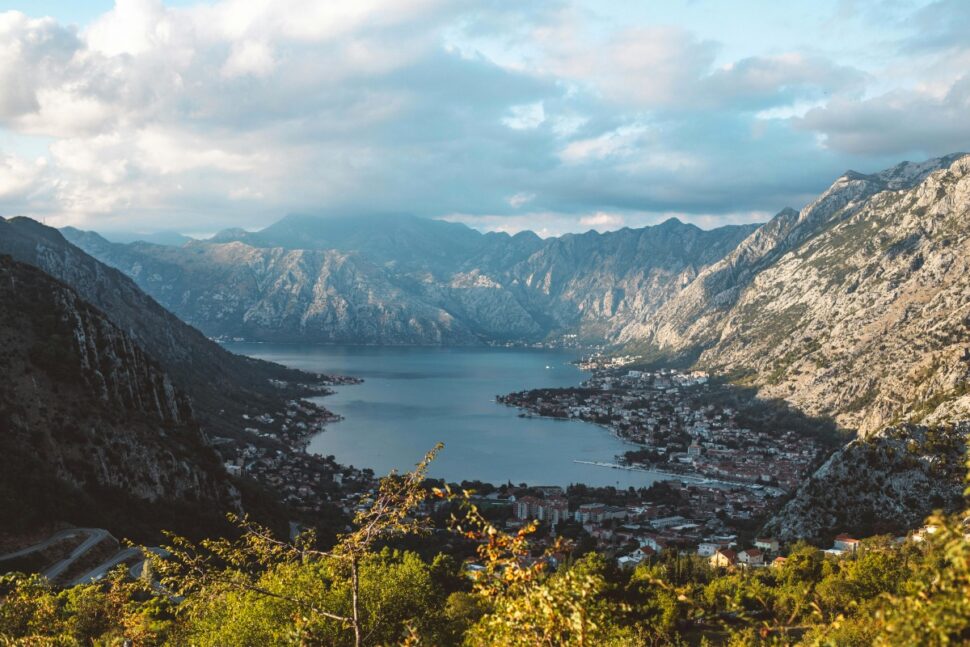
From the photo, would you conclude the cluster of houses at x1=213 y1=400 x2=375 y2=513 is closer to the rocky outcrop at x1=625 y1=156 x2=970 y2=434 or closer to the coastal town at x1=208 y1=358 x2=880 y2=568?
the coastal town at x1=208 y1=358 x2=880 y2=568

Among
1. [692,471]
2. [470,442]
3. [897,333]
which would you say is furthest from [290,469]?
[897,333]

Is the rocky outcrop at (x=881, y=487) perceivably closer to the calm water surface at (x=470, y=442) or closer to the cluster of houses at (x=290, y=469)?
the calm water surface at (x=470, y=442)

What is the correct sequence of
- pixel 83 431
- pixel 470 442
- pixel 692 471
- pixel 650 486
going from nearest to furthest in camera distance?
pixel 83 431 < pixel 650 486 < pixel 692 471 < pixel 470 442

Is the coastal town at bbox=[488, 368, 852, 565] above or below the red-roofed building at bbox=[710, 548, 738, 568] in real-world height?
below

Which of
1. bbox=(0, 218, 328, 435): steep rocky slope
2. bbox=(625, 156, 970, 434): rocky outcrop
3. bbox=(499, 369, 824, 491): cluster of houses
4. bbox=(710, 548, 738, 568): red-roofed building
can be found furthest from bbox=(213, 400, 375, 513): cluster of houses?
bbox=(625, 156, 970, 434): rocky outcrop

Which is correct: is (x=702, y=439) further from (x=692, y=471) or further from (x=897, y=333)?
(x=897, y=333)

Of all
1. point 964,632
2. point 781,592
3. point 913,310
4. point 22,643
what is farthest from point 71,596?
point 913,310
